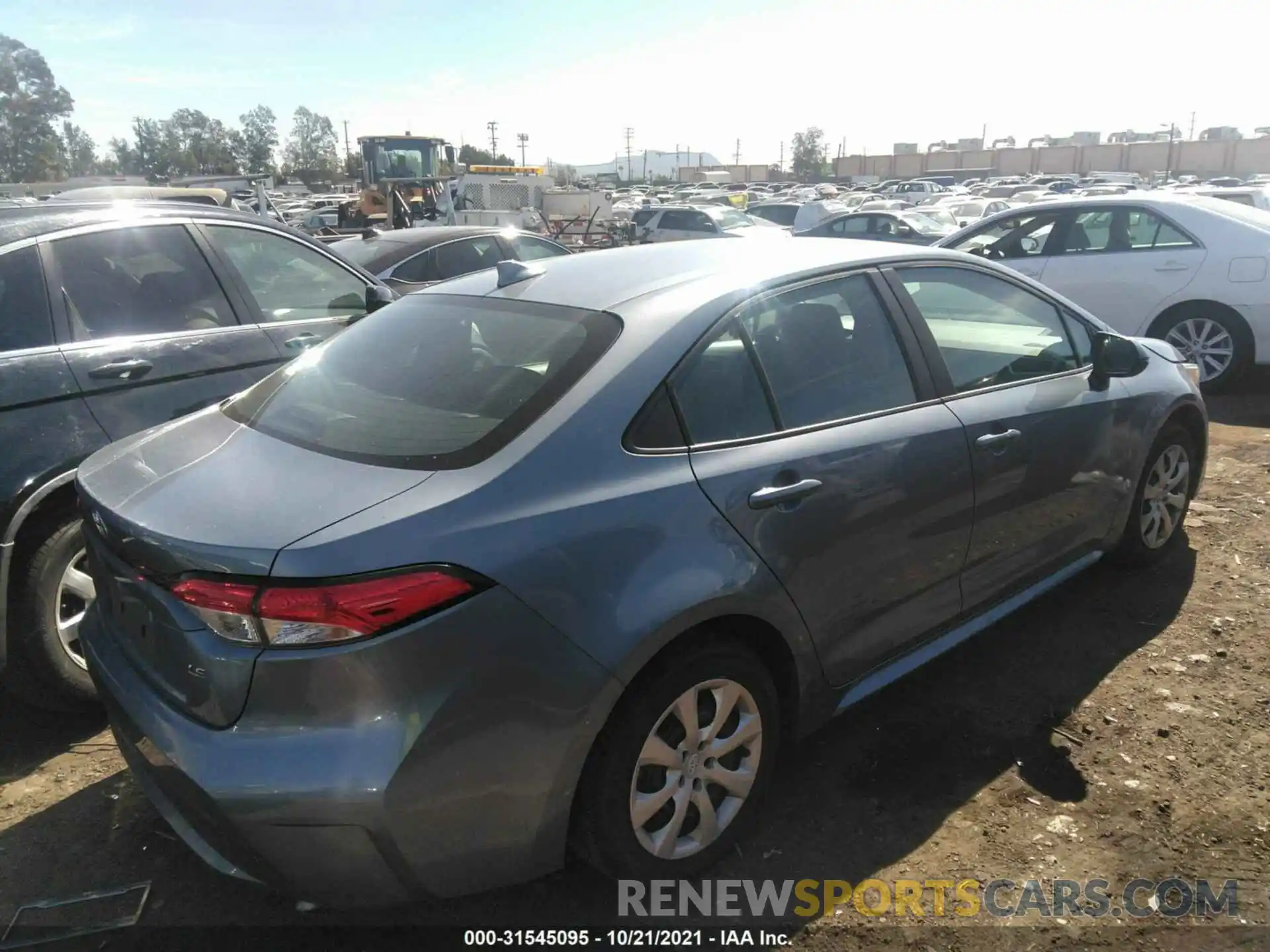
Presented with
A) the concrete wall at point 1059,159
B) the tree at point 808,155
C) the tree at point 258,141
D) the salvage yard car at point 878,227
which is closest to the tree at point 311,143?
the tree at point 258,141

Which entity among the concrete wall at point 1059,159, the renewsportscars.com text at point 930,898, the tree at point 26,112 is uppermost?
the tree at point 26,112

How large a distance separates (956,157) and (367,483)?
341 ft

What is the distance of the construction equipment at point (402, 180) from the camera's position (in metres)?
22.7

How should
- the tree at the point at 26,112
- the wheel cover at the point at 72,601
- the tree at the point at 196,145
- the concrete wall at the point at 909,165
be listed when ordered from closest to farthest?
the wheel cover at the point at 72,601 → the tree at the point at 26,112 → the tree at the point at 196,145 → the concrete wall at the point at 909,165

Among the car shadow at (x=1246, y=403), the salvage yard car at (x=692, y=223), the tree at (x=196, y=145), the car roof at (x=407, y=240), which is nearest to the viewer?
the car shadow at (x=1246, y=403)

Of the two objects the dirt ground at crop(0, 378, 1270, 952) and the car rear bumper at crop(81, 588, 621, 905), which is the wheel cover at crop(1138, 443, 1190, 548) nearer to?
the dirt ground at crop(0, 378, 1270, 952)

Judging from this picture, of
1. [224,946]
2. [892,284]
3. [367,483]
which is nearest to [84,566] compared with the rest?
[224,946]

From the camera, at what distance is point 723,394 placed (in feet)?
8.41

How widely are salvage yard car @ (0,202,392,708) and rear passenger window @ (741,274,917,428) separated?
216cm

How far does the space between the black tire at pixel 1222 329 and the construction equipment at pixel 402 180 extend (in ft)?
57.4

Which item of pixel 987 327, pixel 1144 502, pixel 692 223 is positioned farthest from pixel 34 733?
pixel 692 223

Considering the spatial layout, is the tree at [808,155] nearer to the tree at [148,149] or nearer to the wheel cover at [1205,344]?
the tree at [148,149]

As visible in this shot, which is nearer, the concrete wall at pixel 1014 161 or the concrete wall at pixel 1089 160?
the concrete wall at pixel 1089 160

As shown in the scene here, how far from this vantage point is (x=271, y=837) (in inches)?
75.5
